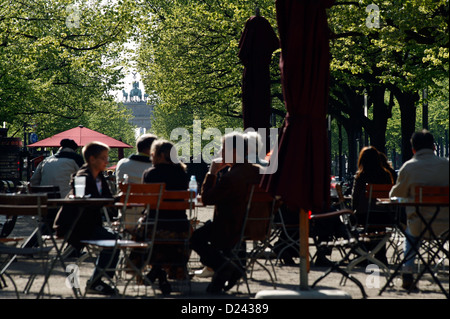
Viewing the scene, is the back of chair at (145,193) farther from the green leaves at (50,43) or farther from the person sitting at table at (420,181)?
the green leaves at (50,43)

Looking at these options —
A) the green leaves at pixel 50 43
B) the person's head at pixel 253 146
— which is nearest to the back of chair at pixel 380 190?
the person's head at pixel 253 146

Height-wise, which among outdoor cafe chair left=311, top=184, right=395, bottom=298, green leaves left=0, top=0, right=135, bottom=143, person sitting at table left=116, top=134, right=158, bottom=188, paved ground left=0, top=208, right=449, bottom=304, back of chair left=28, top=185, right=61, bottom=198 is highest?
green leaves left=0, top=0, right=135, bottom=143

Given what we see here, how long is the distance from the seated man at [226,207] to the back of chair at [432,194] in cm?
170

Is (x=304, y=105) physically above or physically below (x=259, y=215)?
above

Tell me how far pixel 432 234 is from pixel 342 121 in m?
28.3

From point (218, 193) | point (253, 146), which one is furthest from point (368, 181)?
point (218, 193)

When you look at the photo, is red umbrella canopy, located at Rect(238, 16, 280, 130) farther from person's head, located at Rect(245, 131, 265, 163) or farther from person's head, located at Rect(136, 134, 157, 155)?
person's head, located at Rect(245, 131, 265, 163)

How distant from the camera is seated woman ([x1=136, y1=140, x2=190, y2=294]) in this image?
9242 millimetres

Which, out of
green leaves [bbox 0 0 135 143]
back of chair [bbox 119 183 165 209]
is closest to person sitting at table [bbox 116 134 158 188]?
back of chair [bbox 119 183 165 209]

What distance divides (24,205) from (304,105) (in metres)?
2.93

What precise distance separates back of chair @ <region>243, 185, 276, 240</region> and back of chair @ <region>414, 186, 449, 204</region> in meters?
1.60

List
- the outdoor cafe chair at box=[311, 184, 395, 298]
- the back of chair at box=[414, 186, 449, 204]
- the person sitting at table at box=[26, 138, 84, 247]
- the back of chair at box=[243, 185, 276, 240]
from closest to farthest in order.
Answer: the back of chair at box=[414, 186, 449, 204], the back of chair at box=[243, 185, 276, 240], the outdoor cafe chair at box=[311, 184, 395, 298], the person sitting at table at box=[26, 138, 84, 247]

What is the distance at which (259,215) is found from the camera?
31.2ft

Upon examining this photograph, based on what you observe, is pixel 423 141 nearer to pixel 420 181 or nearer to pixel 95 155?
pixel 420 181
